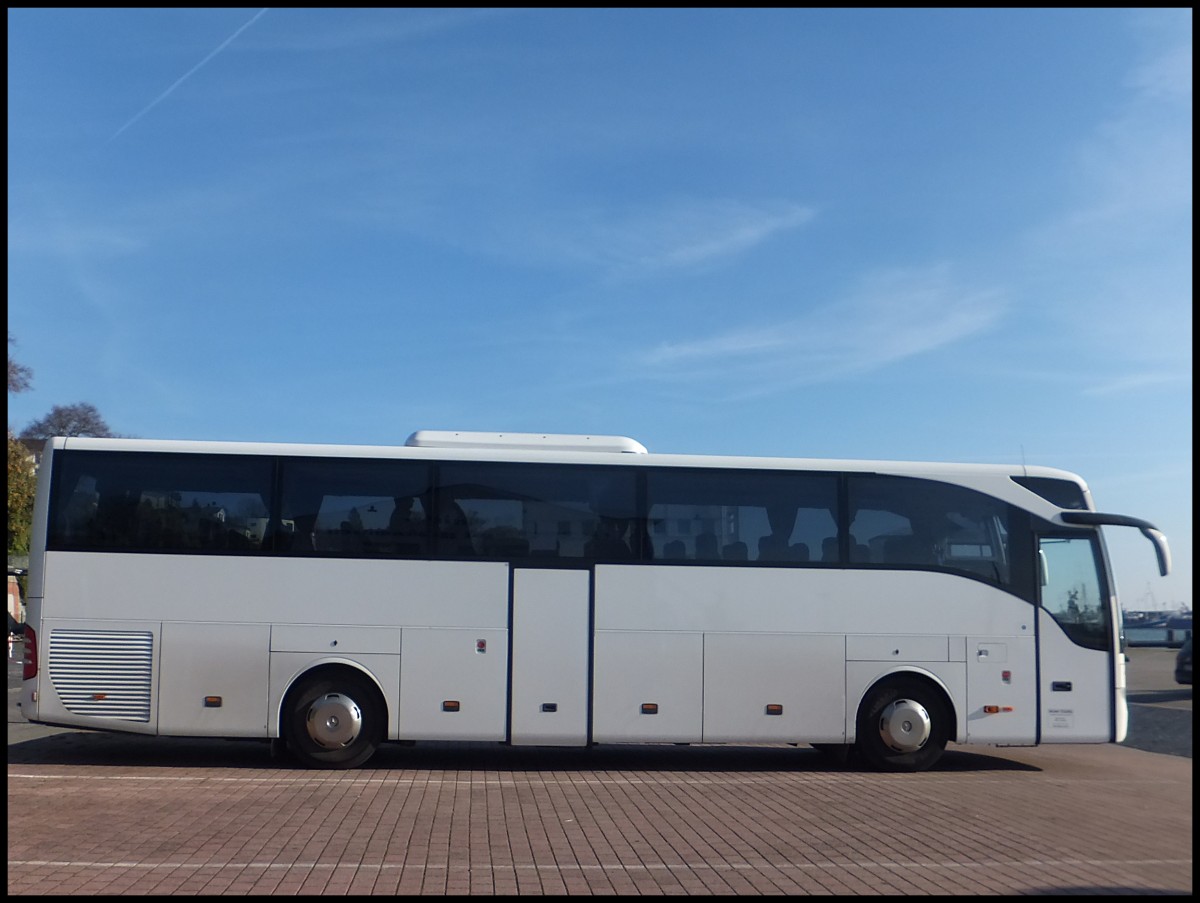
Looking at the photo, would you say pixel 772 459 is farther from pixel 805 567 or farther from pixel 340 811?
pixel 340 811

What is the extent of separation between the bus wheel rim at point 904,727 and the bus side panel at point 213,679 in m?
6.40

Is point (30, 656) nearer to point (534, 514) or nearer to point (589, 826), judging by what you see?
point (534, 514)

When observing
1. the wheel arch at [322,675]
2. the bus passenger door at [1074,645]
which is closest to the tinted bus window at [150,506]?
the wheel arch at [322,675]

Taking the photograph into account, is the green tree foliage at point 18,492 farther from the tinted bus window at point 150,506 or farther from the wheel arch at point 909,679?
the wheel arch at point 909,679

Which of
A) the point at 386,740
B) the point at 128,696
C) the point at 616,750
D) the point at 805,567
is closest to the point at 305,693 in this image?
the point at 386,740

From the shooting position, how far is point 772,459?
12969mm

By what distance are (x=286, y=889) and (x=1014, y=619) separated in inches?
337

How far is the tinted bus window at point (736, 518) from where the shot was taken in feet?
41.5

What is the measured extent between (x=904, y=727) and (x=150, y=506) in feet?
26.5

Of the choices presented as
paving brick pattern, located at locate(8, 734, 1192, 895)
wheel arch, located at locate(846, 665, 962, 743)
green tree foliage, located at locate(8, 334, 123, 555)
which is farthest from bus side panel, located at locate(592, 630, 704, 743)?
green tree foliage, located at locate(8, 334, 123, 555)

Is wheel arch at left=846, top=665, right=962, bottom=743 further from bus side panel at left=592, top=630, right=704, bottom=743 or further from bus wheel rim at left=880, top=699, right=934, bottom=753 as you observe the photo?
bus side panel at left=592, top=630, right=704, bottom=743

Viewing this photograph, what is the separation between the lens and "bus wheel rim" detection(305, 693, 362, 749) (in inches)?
480

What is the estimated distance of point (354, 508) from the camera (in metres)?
12.5

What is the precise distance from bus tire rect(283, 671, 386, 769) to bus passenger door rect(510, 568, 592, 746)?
5.14 ft
